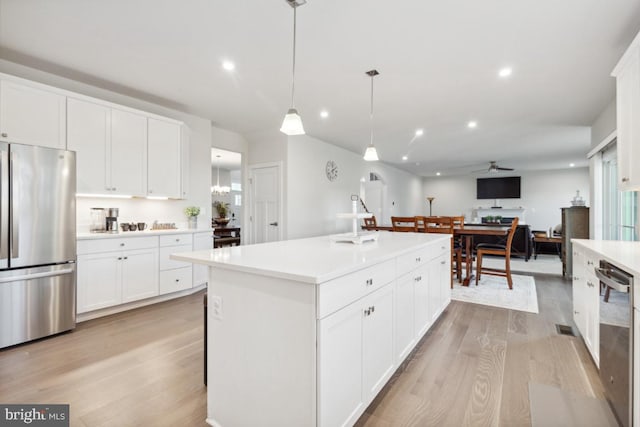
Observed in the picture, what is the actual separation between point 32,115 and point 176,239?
179 centimetres

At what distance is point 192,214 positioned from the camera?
431 centimetres

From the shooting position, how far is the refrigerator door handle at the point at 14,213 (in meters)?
2.52

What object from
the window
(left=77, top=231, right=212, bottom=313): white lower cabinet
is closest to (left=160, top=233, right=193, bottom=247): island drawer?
(left=77, top=231, right=212, bottom=313): white lower cabinet

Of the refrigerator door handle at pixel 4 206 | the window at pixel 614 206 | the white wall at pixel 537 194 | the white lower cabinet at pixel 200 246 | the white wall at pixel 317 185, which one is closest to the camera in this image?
the refrigerator door handle at pixel 4 206

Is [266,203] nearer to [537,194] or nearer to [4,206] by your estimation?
[4,206]

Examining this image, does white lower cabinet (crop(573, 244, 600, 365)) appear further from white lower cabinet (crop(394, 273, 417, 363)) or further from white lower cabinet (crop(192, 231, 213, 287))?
white lower cabinet (crop(192, 231, 213, 287))

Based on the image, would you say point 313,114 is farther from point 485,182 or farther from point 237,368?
point 485,182

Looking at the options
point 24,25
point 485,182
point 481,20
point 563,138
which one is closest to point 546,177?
point 485,182

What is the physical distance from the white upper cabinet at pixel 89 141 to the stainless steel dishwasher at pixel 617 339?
4.28 meters

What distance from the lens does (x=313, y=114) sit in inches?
173

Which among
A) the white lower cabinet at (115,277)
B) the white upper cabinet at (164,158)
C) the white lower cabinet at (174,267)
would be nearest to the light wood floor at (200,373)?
the white lower cabinet at (115,277)

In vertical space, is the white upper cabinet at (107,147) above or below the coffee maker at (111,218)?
above

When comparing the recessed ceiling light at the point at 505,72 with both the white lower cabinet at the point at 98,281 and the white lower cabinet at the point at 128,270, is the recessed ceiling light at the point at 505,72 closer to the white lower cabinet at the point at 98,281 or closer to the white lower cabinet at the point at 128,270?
the white lower cabinet at the point at 128,270

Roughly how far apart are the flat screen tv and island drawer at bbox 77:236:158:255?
10.7 metres
